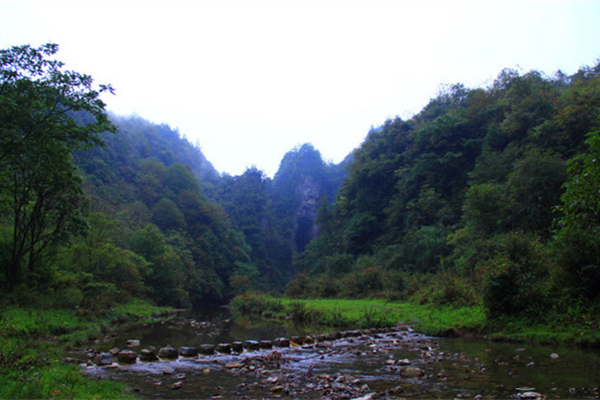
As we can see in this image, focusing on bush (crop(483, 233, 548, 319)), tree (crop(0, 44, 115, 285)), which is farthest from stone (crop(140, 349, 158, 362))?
bush (crop(483, 233, 548, 319))

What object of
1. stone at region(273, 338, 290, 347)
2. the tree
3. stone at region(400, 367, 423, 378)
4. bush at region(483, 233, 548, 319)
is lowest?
stone at region(273, 338, 290, 347)

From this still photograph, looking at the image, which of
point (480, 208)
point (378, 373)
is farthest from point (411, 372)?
point (480, 208)

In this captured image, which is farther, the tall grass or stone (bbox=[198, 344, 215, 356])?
the tall grass

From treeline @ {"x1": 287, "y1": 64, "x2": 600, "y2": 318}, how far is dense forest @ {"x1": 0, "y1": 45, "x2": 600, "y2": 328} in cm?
10

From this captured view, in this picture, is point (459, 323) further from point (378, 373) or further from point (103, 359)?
point (103, 359)

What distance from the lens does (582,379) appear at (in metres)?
6.98

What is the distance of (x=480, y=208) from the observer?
26.0m

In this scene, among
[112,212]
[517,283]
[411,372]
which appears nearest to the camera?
[411,372]

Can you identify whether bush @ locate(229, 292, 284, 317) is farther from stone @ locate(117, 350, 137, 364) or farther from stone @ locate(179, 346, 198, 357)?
stone @ locate(117, 350, 137, 364)

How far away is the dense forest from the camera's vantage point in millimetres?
13312

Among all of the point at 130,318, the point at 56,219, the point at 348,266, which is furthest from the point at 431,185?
the point at 56,219

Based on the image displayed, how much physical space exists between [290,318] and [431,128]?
3319 cm

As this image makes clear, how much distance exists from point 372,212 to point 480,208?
26.8m

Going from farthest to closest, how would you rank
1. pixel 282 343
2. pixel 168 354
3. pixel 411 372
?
pixel 282 343, pixel 168 354, pixel 411 372
